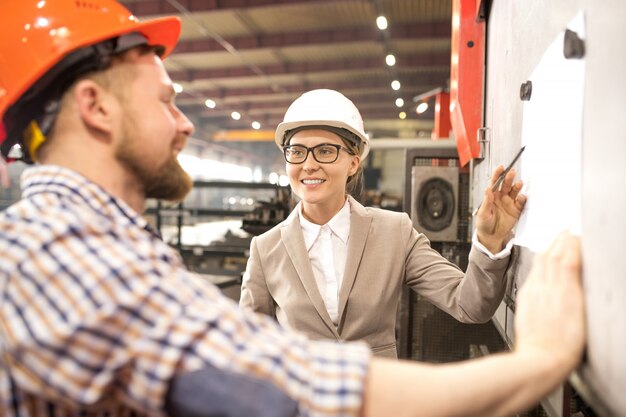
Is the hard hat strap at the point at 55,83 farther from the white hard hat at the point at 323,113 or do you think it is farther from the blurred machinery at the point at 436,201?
the blurred machinery at the point at 436,201

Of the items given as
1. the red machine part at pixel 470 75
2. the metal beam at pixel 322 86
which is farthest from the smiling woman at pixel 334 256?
the metal beam at pixel 322 86

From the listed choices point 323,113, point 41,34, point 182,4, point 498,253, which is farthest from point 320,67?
point 41,34

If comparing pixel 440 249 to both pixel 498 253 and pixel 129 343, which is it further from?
pixel 129 343

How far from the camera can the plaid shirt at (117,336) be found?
0.64 m

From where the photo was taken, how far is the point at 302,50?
9734 millimetres

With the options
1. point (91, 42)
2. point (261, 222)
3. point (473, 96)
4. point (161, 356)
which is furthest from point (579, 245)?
point (261, 222)

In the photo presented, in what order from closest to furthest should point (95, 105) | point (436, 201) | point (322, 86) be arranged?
point (95, 105) < point (436, 201) < point (322, 86)

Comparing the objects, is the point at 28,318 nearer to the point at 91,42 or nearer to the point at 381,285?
the point at 91,42

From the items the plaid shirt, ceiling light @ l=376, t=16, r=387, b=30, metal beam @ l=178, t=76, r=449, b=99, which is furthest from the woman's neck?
metal beam @ l=178, t=76, r=449, b=99

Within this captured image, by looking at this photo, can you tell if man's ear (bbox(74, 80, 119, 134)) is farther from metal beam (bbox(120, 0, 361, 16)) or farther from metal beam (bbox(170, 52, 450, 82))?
metal beam (bbox(170, 52, 450, 82))

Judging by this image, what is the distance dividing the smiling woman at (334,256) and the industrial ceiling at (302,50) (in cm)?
494

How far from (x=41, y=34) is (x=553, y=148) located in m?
1.09

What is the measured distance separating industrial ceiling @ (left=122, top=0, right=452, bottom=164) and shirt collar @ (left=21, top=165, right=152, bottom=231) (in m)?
5.95

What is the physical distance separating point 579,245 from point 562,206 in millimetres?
100
